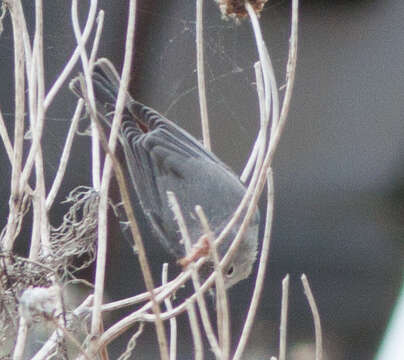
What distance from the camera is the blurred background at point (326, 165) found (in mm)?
1563

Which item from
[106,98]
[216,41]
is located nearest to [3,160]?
[216,41]

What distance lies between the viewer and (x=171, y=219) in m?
0.78

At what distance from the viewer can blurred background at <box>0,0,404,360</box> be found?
1.56 metres

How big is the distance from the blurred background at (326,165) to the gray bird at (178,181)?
71 centimetres

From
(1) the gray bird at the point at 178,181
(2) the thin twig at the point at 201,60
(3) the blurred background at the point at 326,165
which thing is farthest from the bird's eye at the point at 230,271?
(3) the blurred background at the point at 326,165

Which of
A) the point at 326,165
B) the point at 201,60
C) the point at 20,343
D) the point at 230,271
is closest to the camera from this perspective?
the point at 20,343

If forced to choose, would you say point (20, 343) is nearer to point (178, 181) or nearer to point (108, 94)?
point (178, 181)

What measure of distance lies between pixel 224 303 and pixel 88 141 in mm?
1120

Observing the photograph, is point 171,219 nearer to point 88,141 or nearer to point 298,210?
point 88,141

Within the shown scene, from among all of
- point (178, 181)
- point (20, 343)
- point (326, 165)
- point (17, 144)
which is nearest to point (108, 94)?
point (178, 181)

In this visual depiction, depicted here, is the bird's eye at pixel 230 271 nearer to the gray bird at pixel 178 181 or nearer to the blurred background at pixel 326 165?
the gray bird at pixel 178 181

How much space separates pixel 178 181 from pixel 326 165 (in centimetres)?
105

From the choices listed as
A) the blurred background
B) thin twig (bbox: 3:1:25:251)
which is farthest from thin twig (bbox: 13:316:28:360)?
the blurred background

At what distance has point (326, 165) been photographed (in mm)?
1739
